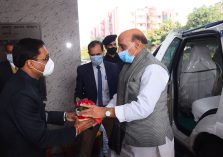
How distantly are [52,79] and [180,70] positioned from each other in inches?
84.8

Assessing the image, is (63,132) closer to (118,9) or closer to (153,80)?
(153,80)

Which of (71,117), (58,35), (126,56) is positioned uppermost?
(58,35)

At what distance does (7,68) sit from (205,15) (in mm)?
44956

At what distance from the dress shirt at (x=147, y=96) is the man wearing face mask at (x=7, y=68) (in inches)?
103

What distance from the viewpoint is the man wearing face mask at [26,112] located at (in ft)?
6.79

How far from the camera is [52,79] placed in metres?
5.06

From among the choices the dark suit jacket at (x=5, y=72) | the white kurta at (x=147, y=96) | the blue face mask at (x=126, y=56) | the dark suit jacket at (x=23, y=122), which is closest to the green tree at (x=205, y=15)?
the dark suit jacket at (x=5, y=72)

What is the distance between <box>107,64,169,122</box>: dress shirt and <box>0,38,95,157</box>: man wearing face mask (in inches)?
17.3

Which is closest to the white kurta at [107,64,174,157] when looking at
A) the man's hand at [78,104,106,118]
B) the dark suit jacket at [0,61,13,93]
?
the man's hand at [78,104,106,118]

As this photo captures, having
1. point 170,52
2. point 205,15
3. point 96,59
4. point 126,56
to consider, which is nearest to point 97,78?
point 96,59

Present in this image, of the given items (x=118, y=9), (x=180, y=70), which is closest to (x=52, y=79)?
(x=180, y=70)

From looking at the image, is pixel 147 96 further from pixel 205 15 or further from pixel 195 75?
pixel 205 15

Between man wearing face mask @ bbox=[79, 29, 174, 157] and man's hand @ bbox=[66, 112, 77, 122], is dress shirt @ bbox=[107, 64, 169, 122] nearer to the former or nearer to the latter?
man wearing face mask @ bbox=[79, 29, 174, 157]

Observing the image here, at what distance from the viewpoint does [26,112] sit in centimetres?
205
